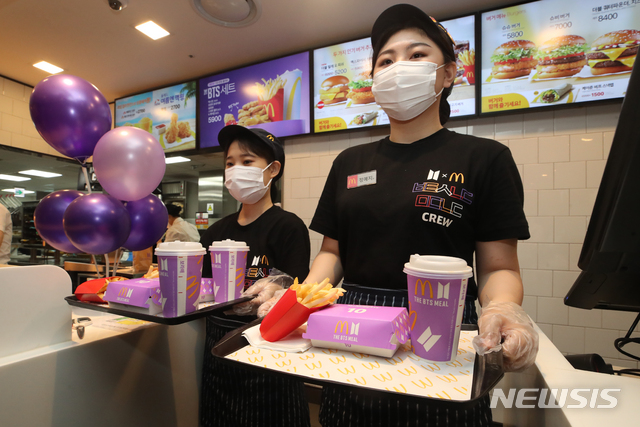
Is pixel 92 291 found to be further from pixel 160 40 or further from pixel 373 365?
pixel 160 40

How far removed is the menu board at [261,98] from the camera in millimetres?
3396

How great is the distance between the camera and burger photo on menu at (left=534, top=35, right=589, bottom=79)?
2.43 metres

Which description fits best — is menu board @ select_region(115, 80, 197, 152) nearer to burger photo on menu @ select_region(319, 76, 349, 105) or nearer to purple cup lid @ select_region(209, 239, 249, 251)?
burger photo on menu @ select_region(319, 76, 349, 105)

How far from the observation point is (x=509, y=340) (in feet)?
2.06

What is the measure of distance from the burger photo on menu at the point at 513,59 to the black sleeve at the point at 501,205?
6.94 ft

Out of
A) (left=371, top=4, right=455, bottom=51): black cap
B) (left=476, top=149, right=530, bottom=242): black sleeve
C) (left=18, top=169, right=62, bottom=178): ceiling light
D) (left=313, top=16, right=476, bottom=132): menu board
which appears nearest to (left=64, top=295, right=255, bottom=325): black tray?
(left=476, top=149, right=530, bottom=242): black sleeve

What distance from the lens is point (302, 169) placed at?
3490 millimetres

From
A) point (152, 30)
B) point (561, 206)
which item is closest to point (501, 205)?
point (561, 206)

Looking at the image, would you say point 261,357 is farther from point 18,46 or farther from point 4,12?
point 18,46

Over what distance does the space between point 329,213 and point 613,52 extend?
257 centimetres

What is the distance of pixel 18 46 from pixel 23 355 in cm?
383

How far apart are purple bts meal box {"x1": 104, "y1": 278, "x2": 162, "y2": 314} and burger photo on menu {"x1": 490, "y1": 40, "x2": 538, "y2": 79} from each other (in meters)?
2.83

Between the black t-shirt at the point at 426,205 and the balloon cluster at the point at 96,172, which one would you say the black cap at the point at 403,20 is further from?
the balloon cluster at the point at 96,172

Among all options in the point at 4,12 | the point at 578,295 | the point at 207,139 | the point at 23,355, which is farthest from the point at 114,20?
the point at 578,295
